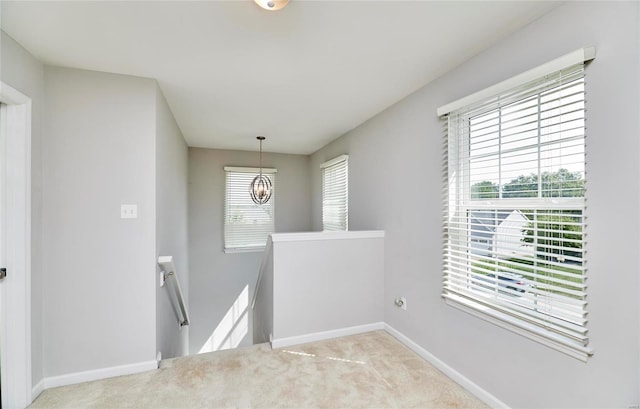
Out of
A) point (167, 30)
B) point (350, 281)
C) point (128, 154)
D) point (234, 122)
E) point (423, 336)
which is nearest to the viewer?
point (167, 30)

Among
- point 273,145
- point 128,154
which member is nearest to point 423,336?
point 128,154

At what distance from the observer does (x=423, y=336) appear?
2600mm

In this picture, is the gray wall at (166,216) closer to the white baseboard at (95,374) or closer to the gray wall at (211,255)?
the white baseboard at (95,374)

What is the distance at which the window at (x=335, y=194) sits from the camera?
4323 millimetres

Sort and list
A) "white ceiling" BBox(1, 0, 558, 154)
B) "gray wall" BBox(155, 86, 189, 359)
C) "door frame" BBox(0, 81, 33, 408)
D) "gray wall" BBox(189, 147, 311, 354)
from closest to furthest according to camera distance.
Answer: "white ceiling" BBox(1, 0, 558, 154) → "door frame" BBox(0, 81, 33, 408) → "gray wall" BBox(155, 86, 189, 359) → "gray wall" BBox(189, 147, 311, 354)

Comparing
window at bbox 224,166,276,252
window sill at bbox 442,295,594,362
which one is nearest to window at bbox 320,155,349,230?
window at bbox 224,166,276,252

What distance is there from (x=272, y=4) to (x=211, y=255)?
4687 millimetres

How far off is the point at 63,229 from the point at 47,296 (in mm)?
521

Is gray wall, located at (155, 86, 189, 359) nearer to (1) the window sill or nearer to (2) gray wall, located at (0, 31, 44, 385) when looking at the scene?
(2) gray wall, located at (0, 31, 44, 385)

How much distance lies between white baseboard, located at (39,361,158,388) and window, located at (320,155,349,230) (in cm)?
284

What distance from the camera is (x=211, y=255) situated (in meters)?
5.35

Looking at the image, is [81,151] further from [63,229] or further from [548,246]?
[548,246]

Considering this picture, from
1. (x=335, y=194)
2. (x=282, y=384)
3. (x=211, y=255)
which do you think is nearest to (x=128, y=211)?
(x=282, y=384)

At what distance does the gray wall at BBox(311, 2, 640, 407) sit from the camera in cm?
131
